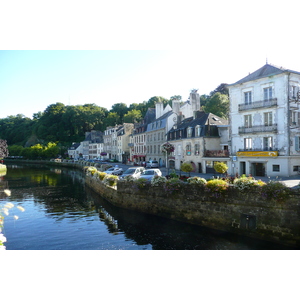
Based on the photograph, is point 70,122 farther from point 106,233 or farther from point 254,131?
point 106,233

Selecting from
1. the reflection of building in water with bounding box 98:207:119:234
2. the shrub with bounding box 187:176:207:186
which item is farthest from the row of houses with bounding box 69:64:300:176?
the reflection of building in water with bounding box 98:207:119:234

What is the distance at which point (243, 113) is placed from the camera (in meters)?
29.1

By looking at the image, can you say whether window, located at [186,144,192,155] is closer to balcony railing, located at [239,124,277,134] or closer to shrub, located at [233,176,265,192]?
balcony railing, located at [239,124,277,134]

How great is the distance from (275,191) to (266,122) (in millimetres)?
16658

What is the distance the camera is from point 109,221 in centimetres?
1770

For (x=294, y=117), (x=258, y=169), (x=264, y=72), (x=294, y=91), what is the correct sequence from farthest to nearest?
(x=258, y=169) < (x=264, y=72) < (x=294, y=117) < (x=294, y=91)

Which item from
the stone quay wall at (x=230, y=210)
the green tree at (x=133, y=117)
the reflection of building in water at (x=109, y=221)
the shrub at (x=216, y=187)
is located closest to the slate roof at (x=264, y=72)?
the shrub at (x=216, y=187)

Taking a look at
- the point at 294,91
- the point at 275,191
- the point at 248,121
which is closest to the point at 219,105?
the point at 248,121

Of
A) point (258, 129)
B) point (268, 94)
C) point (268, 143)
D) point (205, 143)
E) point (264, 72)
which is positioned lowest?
point (268, 143)

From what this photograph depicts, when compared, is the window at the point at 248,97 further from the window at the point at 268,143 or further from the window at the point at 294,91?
the window at the point at 268,143

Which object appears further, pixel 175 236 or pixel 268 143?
pixel 268 143

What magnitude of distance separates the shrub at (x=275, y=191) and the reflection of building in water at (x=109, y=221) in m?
8.13

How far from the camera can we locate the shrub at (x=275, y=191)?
40.6 feet

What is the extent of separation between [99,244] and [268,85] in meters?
22.4
